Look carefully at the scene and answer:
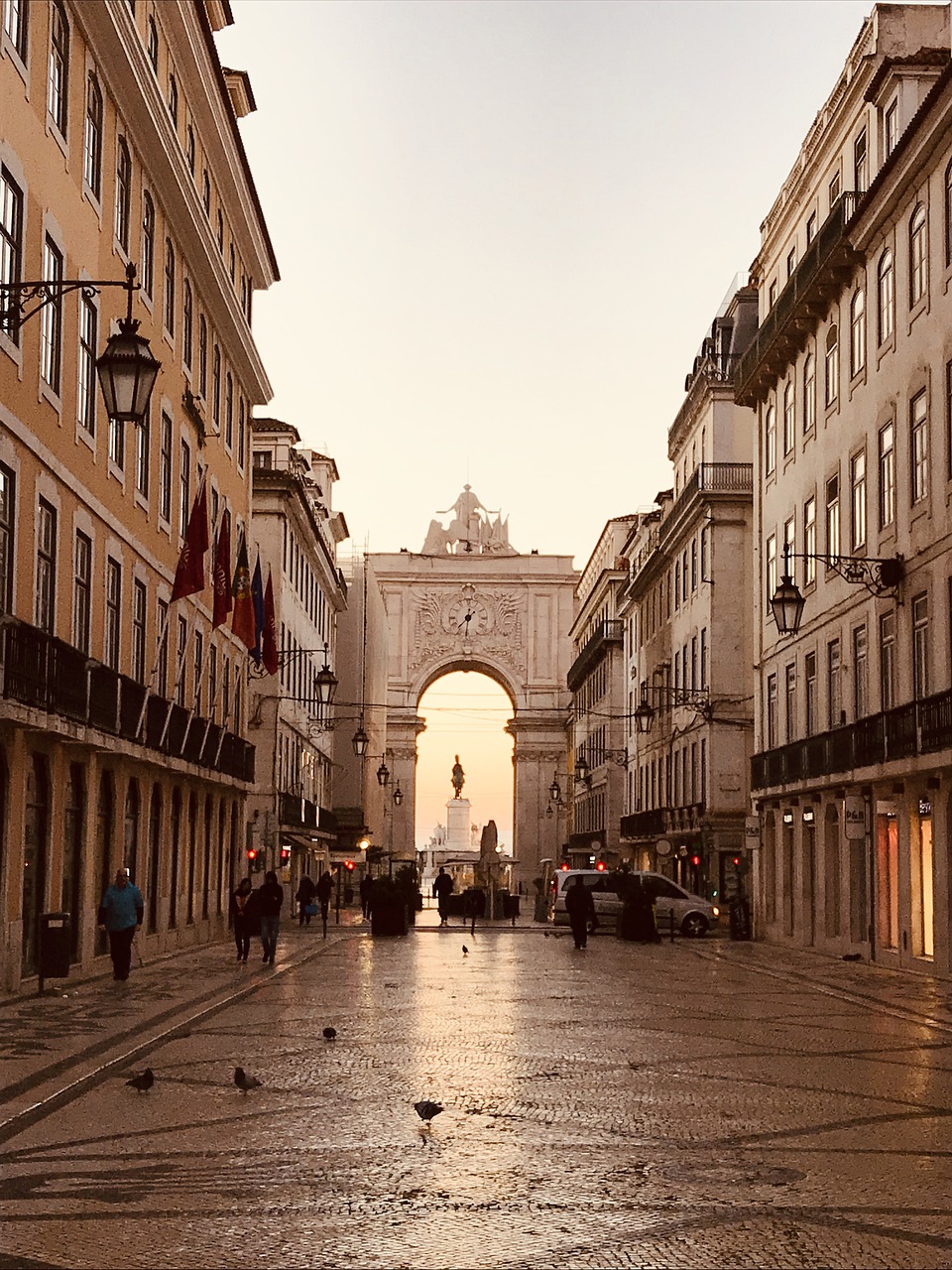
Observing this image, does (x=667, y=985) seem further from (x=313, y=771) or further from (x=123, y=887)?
(x=313, y=771)

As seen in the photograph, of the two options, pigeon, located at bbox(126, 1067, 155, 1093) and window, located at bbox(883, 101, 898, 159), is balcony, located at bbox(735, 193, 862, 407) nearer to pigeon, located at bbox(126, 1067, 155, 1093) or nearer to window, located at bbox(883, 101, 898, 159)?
window, located at bbox(883, 101, 898, 159)

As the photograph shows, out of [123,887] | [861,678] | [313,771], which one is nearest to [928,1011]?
[123,887]

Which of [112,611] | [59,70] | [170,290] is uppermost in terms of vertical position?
[170,290]

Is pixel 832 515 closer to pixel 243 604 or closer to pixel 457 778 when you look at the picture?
pixel 243 604

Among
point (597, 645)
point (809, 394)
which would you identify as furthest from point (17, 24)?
point (597, 645)

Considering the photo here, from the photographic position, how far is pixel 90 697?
2452 centimetres

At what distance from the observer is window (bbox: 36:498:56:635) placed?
23.1 m

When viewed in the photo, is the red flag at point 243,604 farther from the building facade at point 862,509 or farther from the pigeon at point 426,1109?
the pigeon at point 426,1109

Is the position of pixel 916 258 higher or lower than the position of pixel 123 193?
lower

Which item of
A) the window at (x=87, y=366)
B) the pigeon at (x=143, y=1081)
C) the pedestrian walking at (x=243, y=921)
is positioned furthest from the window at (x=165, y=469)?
the pigeon at (x=143, y=1081)

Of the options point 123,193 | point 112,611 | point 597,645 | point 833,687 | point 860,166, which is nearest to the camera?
point 112,611

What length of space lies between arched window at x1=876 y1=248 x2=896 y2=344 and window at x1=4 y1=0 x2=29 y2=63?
1628cm

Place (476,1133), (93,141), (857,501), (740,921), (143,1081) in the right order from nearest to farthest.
→ (476,1133) → (143,1081) → (93,141) → (857,501) → (740,921)

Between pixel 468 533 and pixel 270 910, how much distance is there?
89.7 meters
